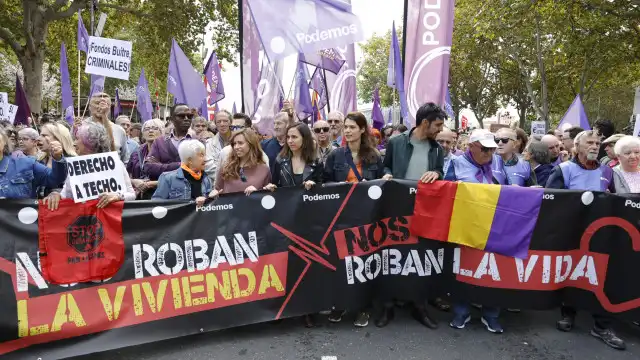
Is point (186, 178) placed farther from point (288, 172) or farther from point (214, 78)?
point (214, 78)

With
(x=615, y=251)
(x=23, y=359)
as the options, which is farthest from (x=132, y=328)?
(x=615, y=251)

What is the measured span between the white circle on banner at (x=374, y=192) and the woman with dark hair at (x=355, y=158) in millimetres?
219

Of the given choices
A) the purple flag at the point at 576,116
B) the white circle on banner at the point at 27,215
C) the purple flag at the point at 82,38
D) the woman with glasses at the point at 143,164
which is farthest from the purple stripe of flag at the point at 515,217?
the purple flag at the point at 82,38

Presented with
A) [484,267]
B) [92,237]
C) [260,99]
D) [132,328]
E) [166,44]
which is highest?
[166,44]

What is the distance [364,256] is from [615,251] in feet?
6.95

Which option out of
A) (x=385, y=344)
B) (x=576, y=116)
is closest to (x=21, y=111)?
(x=385, y=344)

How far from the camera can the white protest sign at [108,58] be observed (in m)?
8.15

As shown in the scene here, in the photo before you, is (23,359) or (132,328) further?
(132,328)

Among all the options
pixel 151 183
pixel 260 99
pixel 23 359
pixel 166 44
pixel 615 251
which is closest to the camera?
pixel 23 359

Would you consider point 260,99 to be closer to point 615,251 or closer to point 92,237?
point 92,237

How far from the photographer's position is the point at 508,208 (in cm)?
413

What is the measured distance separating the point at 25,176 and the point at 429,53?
13.7 feet

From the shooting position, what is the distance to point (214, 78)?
36.8ft

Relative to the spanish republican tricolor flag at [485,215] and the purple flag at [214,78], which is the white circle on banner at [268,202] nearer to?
the spanish republican tricolor flag at [485,215]
